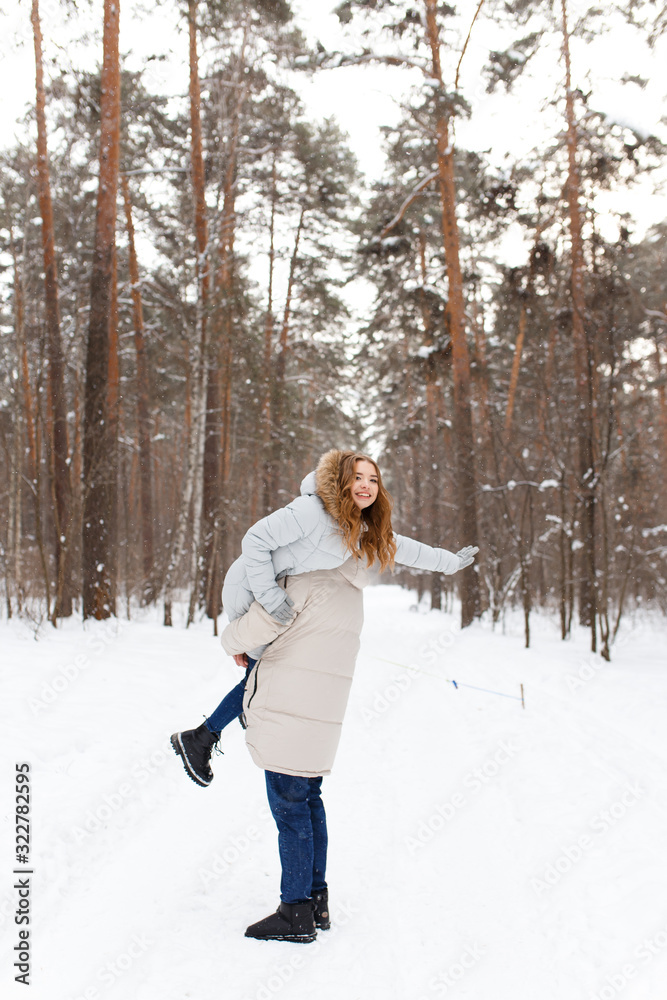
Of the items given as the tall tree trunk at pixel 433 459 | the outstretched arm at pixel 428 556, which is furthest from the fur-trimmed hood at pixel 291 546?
the tall tree trunk at pixel 433 459

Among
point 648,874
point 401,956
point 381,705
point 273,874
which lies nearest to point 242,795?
point 273,874

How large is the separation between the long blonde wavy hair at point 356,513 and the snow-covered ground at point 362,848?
159 cm

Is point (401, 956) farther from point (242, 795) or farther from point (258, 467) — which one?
point (258, 467)

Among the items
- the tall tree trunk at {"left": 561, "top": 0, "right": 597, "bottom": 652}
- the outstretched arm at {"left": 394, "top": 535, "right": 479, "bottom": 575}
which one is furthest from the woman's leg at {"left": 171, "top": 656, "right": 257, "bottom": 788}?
the tall tree trunk at {"left": 561, "top": 0, "right": 597, "bottom": 652}

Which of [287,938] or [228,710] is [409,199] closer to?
[228,710]

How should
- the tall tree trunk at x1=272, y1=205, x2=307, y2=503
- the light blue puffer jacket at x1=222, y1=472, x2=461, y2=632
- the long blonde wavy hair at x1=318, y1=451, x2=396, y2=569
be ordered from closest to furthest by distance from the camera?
the light blue puffer jacket at x1=222, y1=472, x2=461, y2=632, the long blonde wavy hair at x1=318, y1=451, x2=396, y2=569, the tall tree trunk at x1=272, y1=205, x2=307, y2=503

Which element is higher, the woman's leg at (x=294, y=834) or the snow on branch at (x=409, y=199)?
the snow on branch at (x=409, y=199)

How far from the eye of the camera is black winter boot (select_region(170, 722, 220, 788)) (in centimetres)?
300

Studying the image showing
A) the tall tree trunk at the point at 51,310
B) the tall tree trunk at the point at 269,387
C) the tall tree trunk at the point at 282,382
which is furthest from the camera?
the tall tree trunk at the point at 282,382

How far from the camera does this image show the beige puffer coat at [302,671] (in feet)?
8.71

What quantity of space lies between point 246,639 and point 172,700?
3.62 metres

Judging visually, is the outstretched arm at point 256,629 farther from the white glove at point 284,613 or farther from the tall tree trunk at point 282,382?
the tall tree trunk at point 282,382

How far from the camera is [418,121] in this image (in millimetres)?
10656

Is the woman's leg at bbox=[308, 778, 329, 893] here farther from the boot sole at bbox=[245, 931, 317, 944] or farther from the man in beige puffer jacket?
the boot sole at bbox=[245, 931, 317, 944]
